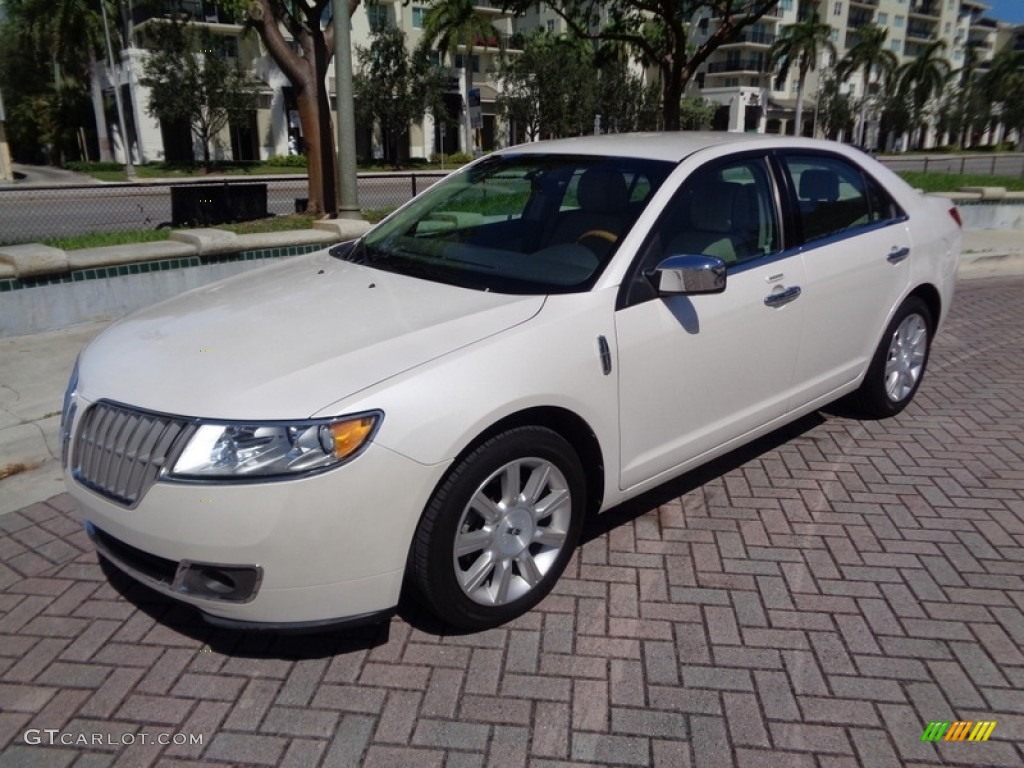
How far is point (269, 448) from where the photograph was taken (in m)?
2.56

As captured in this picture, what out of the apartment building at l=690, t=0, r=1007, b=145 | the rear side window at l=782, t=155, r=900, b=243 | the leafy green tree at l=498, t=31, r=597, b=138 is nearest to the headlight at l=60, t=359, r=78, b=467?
the rear side window at l=782, t=155, r=900, b=243

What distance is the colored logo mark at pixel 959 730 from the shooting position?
8.61 feet

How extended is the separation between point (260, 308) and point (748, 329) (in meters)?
2.12

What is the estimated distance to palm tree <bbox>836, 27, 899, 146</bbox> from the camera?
215 ft

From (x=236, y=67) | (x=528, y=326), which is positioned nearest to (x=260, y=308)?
(x=528, y=326)

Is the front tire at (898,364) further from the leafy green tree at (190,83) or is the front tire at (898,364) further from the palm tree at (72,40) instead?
the palm tree at (72,40)

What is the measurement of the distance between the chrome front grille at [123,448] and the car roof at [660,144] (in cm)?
242

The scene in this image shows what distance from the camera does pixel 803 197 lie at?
4297 mm

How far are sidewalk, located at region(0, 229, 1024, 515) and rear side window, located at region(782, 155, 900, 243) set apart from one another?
4.08 meters

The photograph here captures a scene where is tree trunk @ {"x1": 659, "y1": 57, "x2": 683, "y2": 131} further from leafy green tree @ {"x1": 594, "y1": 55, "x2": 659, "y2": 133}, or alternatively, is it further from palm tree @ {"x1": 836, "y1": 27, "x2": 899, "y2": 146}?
palm tree @ {"x1": 836, "y1": 27, "x2": 899, "y2": 146}

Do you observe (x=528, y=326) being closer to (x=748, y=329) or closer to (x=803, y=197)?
(x=748, y=329)

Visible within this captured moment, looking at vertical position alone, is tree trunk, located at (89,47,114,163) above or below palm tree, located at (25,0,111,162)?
below

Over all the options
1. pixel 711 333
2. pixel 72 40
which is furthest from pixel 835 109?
pixel 711 333

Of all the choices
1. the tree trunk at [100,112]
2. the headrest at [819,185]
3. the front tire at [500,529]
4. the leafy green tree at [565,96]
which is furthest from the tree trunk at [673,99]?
the tree trunk at [100,112]
